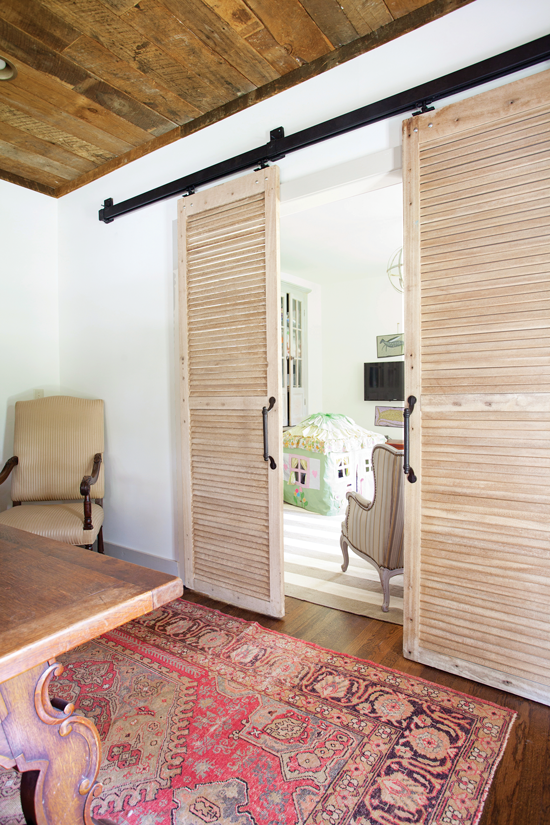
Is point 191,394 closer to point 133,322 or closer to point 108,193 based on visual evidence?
point 133,322

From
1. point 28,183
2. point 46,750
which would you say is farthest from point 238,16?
point 46,750

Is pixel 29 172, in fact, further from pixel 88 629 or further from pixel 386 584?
pixel 386 584

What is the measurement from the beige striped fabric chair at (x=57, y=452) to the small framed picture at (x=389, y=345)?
4.14 m

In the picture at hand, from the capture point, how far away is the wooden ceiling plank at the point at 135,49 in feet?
6.08

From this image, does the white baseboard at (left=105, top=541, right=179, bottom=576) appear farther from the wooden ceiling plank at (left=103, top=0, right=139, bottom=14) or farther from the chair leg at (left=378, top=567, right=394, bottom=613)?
the wooden ceiling plank at (left=103, top=0, right=139, bottom=14)

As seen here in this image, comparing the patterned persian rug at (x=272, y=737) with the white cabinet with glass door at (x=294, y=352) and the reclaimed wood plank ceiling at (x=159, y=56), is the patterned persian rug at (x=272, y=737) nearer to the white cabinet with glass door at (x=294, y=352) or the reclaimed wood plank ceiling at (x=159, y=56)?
the reclaimed wood plank ceiling at (x=159, y=56)

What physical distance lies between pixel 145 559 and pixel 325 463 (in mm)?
1774

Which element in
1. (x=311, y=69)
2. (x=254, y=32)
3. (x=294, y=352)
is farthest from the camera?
(x=294, y=352)

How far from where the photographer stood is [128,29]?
194 centimetres

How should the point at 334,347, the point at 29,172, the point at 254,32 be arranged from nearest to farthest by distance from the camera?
the point at 254,32, the point at 29,172, the point at 334,347

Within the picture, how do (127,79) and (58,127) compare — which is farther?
(58,127)

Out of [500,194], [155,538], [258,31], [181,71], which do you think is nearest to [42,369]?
[155,538]

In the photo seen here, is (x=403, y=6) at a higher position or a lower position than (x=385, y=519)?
higher

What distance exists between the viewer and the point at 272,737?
1.52m
